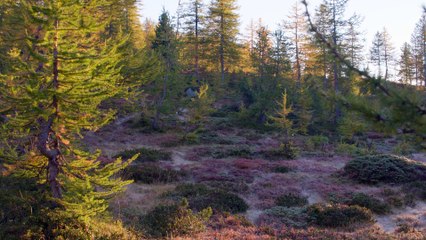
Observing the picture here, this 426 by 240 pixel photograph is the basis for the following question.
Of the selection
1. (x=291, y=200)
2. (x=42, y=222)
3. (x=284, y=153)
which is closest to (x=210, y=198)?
(x=291, y=200)

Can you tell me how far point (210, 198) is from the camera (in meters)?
12.8

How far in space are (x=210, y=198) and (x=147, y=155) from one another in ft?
24.8

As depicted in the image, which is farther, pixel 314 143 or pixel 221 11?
pixel 221 11

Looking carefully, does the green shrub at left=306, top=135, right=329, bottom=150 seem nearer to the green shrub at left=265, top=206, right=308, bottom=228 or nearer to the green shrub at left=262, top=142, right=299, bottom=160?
the green shrub at left=262, top=142, right=299, bottom=160

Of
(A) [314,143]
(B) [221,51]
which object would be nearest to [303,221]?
(A) [314,143]

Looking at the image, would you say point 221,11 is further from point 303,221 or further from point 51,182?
point 51,182

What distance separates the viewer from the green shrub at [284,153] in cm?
2228

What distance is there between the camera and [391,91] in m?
4.17

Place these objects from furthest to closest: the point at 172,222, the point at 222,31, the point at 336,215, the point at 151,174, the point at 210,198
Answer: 1. the point at 222,31
2. the point at 151,174
3. the point at 210,198
4. the point at 336,215
5. the point at 172,222

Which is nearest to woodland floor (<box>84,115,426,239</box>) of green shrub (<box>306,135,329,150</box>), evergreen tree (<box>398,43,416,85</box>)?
green shrub (<box>306,135,329,150</box>)

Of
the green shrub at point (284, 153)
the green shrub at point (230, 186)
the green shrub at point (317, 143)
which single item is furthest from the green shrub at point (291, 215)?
the green shrub at point (317, 143)

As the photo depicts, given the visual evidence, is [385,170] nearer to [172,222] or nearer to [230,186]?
[230,186]

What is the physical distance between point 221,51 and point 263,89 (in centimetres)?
1373

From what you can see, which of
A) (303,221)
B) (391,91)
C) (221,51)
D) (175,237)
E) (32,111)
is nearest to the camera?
(391,91)
